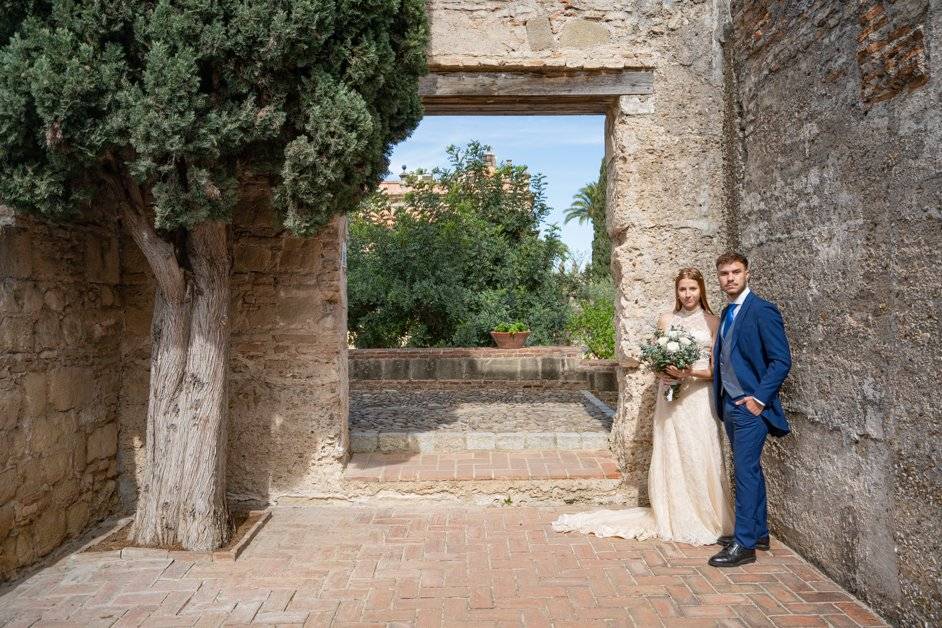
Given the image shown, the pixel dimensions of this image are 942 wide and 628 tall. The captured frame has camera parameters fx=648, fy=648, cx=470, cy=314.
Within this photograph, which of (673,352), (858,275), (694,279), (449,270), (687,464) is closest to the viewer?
(858,275)

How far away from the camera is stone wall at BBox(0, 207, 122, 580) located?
3887 mm

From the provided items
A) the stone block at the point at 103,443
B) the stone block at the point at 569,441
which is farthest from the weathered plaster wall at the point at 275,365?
the stone block at the point at 569,441

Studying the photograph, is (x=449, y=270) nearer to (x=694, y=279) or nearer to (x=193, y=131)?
(x=694, y=279)

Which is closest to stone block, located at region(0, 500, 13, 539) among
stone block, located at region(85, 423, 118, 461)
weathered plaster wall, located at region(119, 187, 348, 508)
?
stone block, located at region(85, 423, 118, 461)

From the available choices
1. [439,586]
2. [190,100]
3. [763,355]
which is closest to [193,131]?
[190,100]

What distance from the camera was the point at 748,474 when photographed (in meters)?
3.89

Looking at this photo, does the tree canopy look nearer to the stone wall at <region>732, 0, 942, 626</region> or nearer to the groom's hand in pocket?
the stone wall at <region>732, 0, 942, 626</region>

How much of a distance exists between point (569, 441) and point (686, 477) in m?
1.49

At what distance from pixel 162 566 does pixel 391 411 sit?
3.71m

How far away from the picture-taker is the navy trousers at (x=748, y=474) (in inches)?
153

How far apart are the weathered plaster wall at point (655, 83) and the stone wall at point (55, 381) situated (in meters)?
3.07

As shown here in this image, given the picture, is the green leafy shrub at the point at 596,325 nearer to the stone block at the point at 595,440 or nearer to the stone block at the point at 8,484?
the stone block at the point at 595,440

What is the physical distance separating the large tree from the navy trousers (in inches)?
110

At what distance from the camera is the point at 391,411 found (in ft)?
24.6
